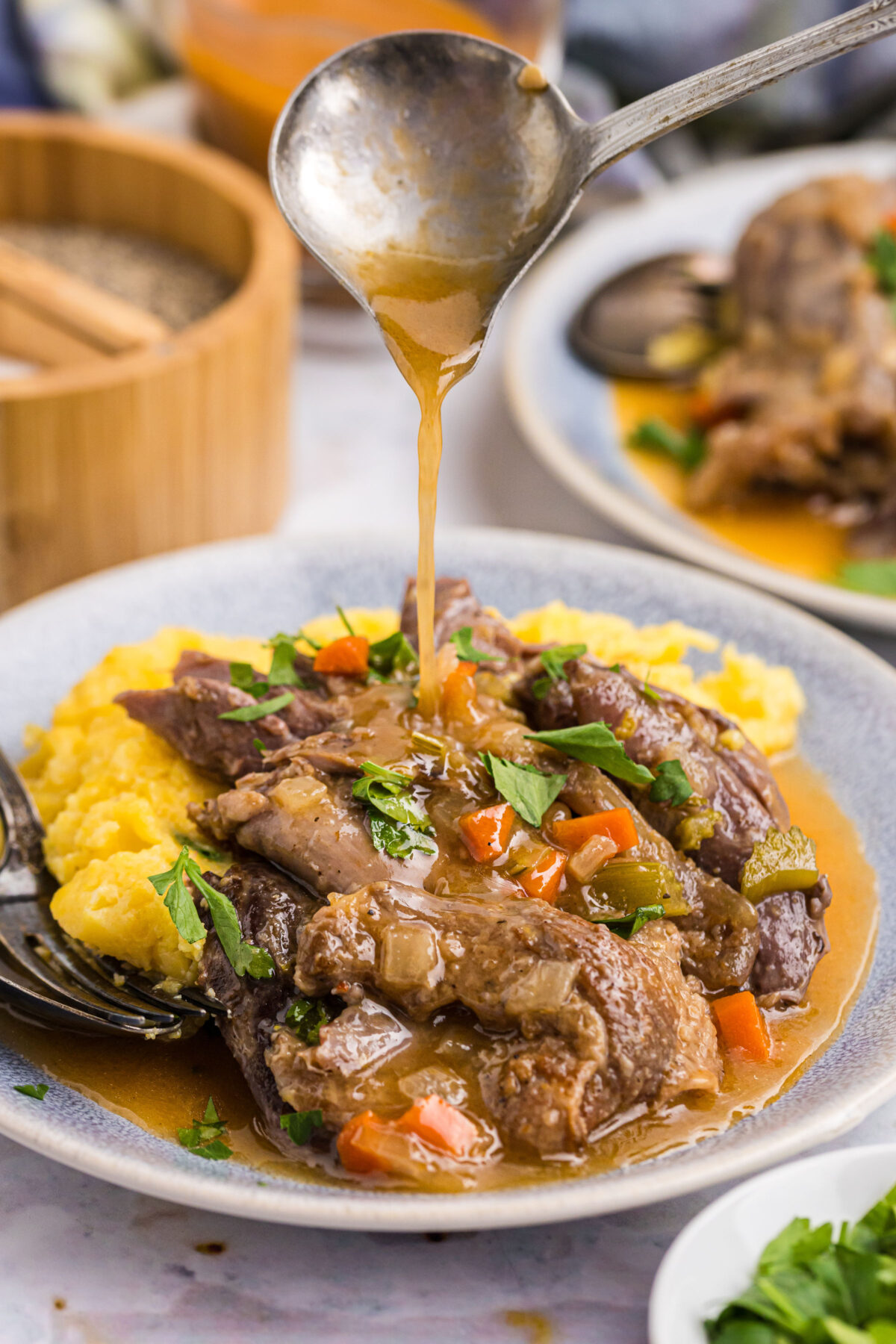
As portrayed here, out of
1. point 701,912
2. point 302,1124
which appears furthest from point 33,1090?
point 701,912

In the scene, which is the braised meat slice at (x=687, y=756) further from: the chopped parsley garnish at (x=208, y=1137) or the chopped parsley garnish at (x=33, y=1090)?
the chopped parsley garnish at (x=33, y=1090)

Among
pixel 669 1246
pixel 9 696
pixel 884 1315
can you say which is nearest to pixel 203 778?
pixel 9 696

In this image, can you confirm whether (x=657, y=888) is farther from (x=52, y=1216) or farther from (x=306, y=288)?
(x=306, y=288)

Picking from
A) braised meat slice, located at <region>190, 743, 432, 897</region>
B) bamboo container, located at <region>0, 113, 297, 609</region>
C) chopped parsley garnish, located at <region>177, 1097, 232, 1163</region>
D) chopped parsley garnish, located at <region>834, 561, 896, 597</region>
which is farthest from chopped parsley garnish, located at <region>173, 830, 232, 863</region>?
chopped parsley garnish, located at <region>834, 561, 896, 597</region>

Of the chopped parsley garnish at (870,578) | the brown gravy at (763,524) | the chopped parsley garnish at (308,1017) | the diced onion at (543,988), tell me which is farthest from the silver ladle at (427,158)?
the brown gravy at (763,524)

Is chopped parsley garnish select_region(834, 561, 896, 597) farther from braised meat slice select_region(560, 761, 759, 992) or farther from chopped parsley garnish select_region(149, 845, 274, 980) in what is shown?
chopped parsley garnish select_region(149, 845, 274, 980)

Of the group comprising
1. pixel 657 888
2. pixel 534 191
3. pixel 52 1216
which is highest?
pixel 534 191
